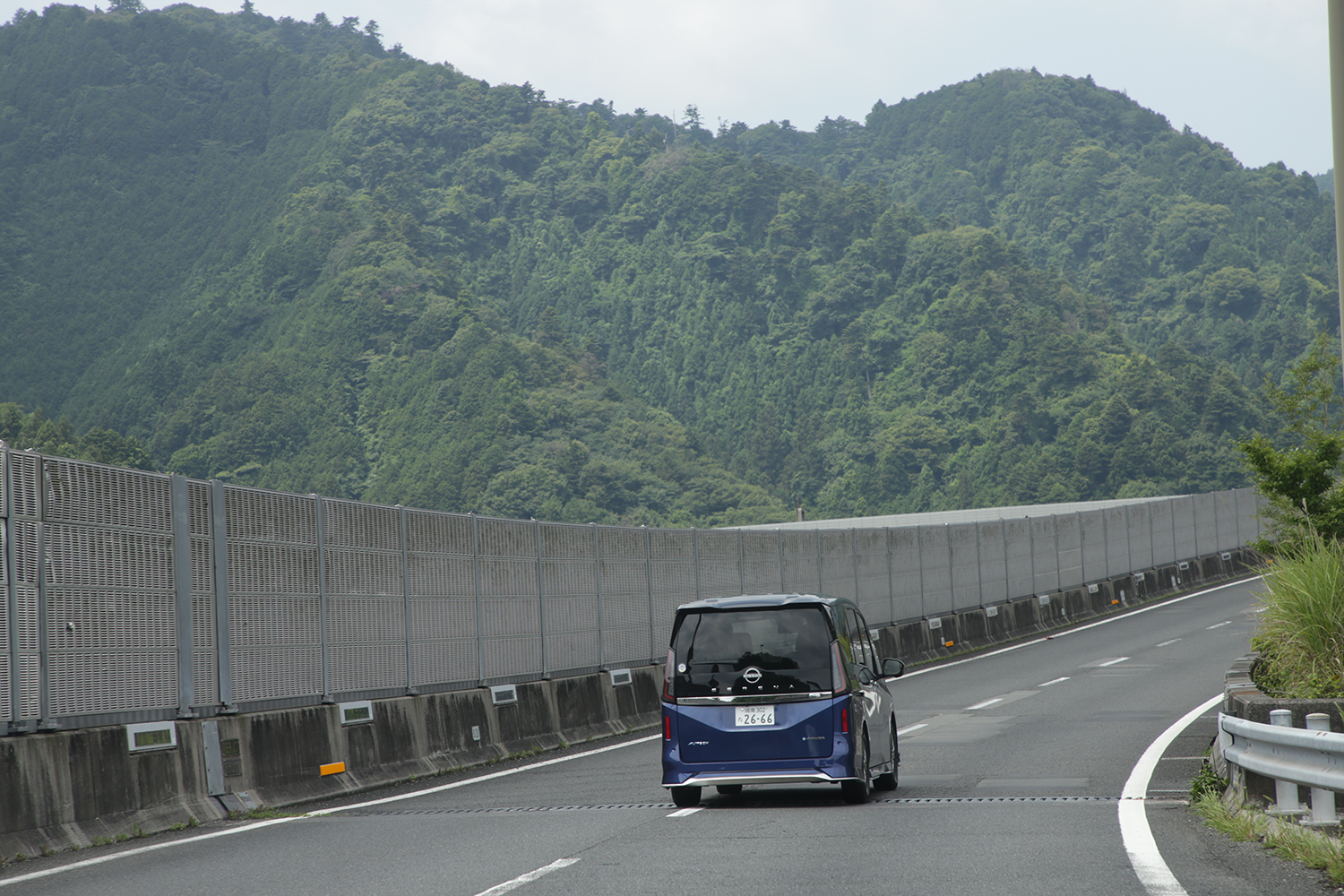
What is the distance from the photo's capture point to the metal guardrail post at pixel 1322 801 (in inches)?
343

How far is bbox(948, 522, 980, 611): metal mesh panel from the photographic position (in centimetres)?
3750

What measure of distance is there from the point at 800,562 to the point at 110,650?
66.4ft

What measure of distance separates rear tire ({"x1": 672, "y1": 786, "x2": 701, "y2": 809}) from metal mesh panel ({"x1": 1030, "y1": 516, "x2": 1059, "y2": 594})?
98.7 feet

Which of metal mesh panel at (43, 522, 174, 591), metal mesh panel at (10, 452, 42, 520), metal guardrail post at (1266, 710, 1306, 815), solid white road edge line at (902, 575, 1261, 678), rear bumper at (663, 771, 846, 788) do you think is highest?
metal mesh panel at (10, 452, 42, 520)

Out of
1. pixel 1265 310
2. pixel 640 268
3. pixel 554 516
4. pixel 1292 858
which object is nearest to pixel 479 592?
pixel 1292 858

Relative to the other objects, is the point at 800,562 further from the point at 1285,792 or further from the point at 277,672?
the point at 1285,792

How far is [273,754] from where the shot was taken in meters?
13.2

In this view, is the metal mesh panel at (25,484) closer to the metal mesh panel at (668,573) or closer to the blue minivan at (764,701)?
the blue minivan at (764,701)

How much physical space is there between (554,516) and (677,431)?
20.7 metres

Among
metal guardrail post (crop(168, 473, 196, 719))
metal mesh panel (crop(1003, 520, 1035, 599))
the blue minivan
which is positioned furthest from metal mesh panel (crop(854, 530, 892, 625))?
metal guardrail post (crop(168, 473, 196, 719))

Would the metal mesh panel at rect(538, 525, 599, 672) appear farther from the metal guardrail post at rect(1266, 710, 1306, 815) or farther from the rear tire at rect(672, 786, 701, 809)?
the metal guardrail post at rect(1266, 710, 1306, 815)

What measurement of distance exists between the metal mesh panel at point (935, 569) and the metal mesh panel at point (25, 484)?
26.7 metres

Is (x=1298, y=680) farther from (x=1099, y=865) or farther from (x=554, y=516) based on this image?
(x=554, y=516)

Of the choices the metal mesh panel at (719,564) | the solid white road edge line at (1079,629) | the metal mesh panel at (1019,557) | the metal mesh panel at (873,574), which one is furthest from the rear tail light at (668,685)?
the metal mesh panel at (1019,557)
